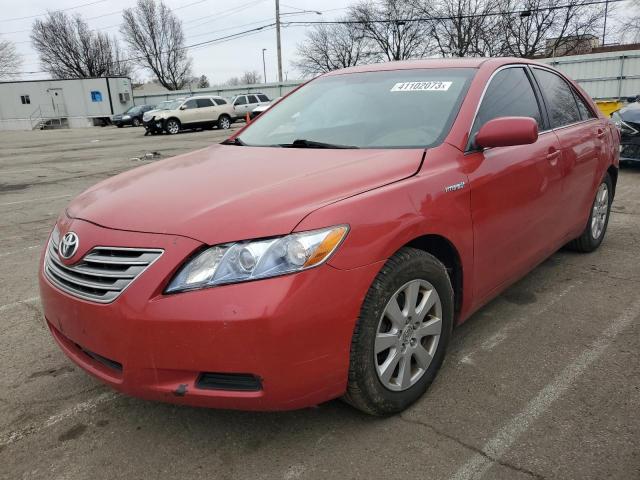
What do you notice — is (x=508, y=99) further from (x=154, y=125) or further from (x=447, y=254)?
(x=154, y=125)

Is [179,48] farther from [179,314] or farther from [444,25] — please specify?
[179,314]

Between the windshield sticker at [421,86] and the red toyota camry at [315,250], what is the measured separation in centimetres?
→ 1

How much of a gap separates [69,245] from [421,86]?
213cm

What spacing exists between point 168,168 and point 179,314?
1.34 m

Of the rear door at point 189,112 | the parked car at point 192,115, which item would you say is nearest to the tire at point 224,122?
the parked car at point 192,115

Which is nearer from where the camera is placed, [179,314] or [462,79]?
[179,314]

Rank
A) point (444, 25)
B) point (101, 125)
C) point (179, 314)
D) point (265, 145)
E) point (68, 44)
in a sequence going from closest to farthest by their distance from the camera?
point (179, 314), point (265, 145), point (101, 125), point (444, 25), point (68, 44)

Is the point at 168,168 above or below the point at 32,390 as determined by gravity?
above

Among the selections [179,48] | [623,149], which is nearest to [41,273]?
[623,149]

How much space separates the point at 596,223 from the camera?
4.73m

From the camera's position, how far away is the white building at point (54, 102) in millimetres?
45688

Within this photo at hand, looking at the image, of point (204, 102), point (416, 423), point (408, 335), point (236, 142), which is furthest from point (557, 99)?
point (204, 102)

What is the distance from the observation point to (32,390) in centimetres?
284

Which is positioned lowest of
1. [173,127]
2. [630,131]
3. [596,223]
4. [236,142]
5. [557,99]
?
[173,127]
